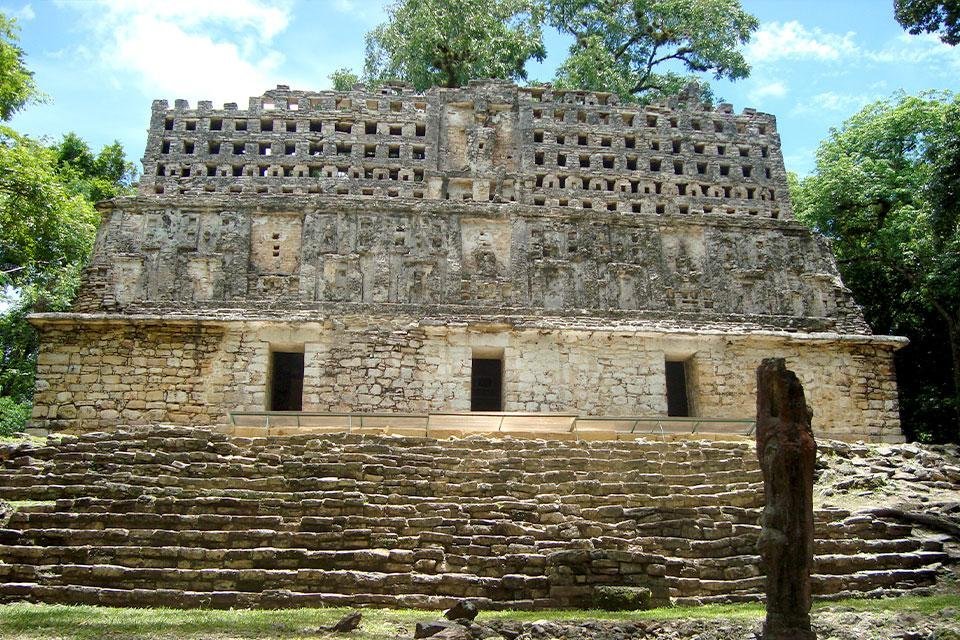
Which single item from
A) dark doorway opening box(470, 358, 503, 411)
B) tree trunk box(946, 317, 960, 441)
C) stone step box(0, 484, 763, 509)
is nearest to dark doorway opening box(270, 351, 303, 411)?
dark doorway opening box(470, 358, 503, 411)

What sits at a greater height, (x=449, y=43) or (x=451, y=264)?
(x=449, y=43)

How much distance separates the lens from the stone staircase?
10711 mm

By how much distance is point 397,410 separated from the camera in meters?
19.0

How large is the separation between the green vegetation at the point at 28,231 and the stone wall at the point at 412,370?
2466mm

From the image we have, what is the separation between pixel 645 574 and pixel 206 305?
13.2 meters

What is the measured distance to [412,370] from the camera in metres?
19.4

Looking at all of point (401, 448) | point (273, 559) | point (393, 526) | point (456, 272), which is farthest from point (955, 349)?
point (273, 559)

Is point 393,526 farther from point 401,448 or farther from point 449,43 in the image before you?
point 449,43

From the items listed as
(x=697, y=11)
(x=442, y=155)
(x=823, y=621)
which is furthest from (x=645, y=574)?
(x=697, y=11)

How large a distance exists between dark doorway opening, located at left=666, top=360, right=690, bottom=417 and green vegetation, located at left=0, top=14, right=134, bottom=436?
15.3m

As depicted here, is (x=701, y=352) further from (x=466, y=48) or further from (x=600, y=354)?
(x=466, y=48)

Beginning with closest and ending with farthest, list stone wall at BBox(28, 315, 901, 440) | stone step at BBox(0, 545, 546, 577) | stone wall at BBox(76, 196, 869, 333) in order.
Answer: stone step at BBox(0, 545, 546, 577) < stone wall at BBox(28, 315, 901, 440) < stone wall at BBox(76, 196, 869, 333)

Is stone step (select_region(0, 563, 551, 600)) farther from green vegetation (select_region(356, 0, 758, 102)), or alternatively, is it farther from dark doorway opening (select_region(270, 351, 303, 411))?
green vegetation (select_region(356, 0, 758, 102))

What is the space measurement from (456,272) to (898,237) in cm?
1273
